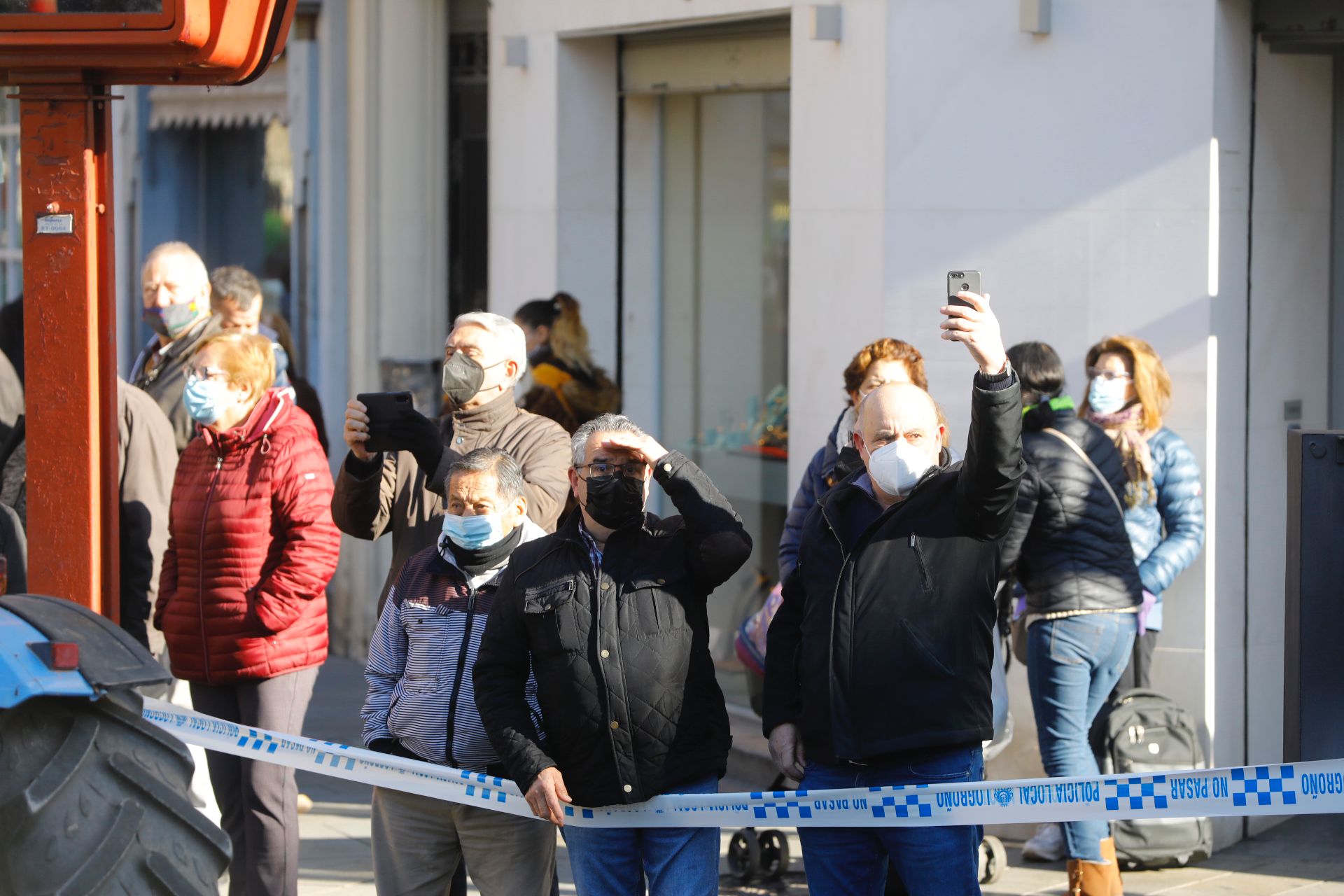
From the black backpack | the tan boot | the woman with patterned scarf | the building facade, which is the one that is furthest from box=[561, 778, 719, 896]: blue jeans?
the building facade

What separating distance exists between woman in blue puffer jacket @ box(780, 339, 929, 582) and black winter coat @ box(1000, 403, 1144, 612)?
470mm

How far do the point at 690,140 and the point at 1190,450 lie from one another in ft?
10.8

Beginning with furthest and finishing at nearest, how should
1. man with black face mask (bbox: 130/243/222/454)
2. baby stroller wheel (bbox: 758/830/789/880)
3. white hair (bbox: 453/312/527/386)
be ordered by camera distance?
man with black face mask (bbox: 130/243/222/454) → baby stroller wheel (bbox: 758/830/789/880) → white hair (bbox: 453/312/527/386)

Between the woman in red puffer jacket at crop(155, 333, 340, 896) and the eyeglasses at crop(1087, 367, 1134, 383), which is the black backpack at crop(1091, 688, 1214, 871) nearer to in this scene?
the eyeglasses at crop(1087, 367, 1134, 383)

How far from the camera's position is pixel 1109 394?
245 inches

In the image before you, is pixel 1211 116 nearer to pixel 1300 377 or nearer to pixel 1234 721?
pixel 1300 377

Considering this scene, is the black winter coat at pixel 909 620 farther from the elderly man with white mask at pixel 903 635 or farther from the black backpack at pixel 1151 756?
the black backpack at pixel 1151 756

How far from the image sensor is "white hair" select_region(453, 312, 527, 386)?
16.2 ft

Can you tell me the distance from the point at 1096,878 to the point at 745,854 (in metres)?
1.19

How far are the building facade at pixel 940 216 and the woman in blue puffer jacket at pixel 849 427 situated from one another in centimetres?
113

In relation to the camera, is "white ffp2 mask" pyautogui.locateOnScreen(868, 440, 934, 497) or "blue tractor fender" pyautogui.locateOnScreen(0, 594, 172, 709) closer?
"blue tractor fender" pyautogui.locateOnScreen(0, 594, 172, 709)

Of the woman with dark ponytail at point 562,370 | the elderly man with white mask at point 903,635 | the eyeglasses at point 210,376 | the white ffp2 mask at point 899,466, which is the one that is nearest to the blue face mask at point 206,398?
the eyeglasses at point 210,376

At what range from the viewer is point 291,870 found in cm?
520

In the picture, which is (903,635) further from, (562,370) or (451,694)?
(562,370)
